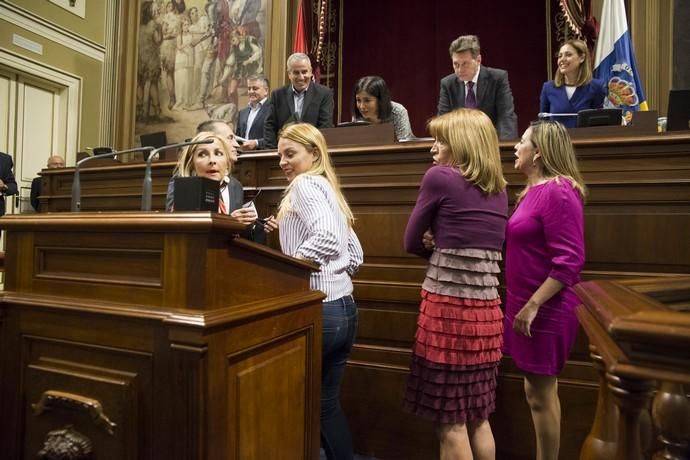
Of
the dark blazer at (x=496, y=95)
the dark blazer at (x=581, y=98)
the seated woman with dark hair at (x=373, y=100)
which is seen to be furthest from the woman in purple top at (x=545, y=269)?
the dark blazer at (x=581, y=98)

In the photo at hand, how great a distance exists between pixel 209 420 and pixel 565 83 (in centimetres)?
339

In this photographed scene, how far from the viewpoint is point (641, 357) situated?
0.68 m

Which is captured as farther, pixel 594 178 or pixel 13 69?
pixel 13 69

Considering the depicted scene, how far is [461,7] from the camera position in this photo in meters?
7.37

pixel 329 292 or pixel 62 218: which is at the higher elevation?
pixel 62 218

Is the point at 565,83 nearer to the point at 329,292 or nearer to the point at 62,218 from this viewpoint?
the point at 329,292

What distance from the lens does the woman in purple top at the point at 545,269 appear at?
1828 millimetres

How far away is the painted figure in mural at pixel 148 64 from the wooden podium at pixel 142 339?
6.37 m

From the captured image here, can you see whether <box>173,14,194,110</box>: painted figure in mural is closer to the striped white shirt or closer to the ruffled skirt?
the striped white shirt

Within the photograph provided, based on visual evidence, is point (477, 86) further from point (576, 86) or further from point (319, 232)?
point (319, 232)

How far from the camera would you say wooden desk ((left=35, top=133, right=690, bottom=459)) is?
221 centimetres

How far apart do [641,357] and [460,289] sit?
42.0 inches

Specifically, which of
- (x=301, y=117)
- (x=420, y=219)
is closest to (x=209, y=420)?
(x=420, y=219)

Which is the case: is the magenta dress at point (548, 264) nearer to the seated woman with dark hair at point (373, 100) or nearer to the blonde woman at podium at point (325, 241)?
the blonde woman at podium at point (325, 241)
